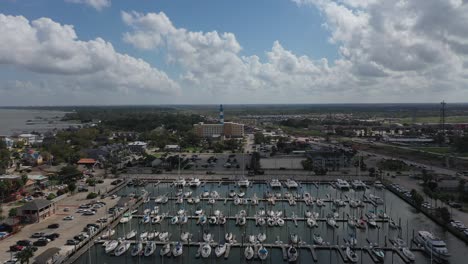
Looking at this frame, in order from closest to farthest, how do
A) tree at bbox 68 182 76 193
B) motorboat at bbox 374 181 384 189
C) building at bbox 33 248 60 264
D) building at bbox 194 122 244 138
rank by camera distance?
building at bbox 33 248 60 264 < tree at bbox 68 182 76 193 < motorboat at bbox 374 181 384 189 < building at bbox 194 122 244 138

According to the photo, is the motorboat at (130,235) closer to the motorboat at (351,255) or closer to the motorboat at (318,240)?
the motorboat at (318,240)

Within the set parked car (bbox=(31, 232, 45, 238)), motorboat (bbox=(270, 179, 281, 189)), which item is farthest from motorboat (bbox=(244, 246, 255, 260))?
motorboat (bbox=(270, 179, 281, 189))

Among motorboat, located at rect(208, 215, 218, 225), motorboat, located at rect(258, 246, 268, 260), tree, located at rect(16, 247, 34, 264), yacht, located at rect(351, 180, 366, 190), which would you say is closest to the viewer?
tree, located at rect(16, 247, 34, 264)

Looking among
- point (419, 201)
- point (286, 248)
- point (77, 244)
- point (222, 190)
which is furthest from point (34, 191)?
point (419, 201)

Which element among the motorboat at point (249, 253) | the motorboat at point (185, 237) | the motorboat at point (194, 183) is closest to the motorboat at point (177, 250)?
the motorboat at point (185, 237)

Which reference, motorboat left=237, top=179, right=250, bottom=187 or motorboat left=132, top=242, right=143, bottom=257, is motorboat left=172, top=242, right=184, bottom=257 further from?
motorboat left=237, top=179, right=250, bottom=187

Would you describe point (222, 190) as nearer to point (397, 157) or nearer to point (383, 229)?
point (383, 229)
